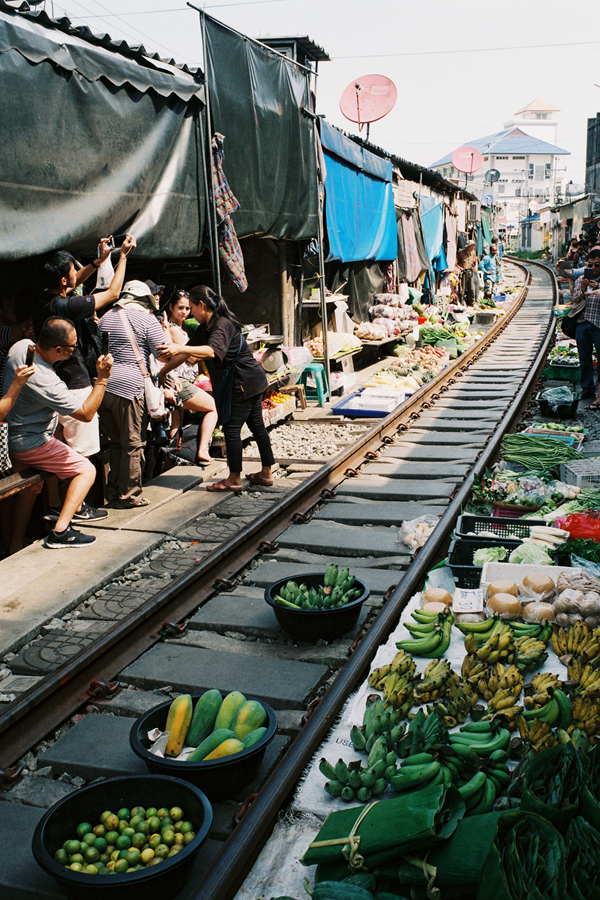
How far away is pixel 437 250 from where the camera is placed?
24.8m

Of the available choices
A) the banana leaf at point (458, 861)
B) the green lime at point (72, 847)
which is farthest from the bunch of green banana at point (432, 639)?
the green lime at point (72, 847)

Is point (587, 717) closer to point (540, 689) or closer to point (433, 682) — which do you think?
point (540, 689)

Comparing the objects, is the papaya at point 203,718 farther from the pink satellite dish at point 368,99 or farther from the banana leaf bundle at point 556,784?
the pink satellite dish at point 368,99

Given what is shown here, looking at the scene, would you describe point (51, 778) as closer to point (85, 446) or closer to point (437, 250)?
point (85, 446)

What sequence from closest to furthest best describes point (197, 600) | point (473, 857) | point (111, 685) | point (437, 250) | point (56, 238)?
point (473, 857)
point (111, 685)
point (197, 600)
point (56, 238)
point (437, 250)

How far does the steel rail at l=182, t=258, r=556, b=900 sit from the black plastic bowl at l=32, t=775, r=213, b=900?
0.11 meters

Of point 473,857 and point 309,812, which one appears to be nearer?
point 473,857

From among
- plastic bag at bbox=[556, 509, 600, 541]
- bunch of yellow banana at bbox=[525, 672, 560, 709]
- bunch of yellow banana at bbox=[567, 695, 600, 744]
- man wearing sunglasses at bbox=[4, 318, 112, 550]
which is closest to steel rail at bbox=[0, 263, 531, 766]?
man wearing sunglasses at bbox=[4, 318, 112, 550]

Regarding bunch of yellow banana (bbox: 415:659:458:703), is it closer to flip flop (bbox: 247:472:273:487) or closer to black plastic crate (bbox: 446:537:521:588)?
black plastic crate (bbox: 446:537:521:588)

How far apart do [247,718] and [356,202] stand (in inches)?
522

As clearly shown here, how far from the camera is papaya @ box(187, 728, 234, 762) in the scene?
3.42m

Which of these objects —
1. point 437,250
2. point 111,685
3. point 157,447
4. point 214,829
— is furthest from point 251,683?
point 437,250

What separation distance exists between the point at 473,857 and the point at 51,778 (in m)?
2.07

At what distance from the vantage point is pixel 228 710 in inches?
143
